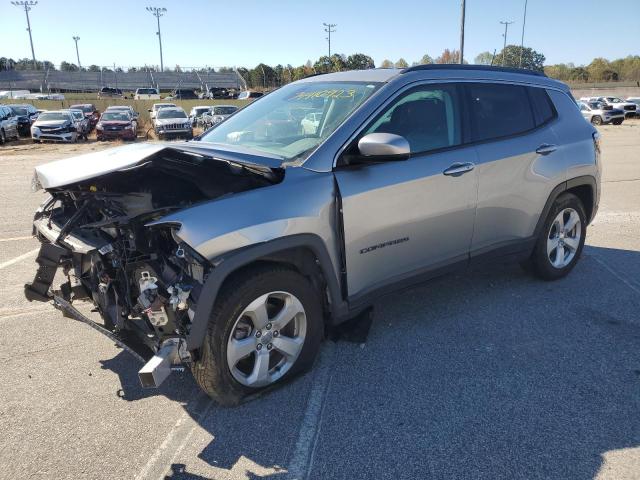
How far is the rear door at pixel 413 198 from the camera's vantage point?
11.0 feet

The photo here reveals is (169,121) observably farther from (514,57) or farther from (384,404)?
(514,57)

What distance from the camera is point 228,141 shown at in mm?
4062

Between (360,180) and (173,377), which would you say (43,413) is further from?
(360,180)

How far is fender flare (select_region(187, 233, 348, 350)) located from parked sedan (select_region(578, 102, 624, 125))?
3485 centimetres

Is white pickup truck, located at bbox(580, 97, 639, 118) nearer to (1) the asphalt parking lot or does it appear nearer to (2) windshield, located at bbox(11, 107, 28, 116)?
(2) windshield, located at bbox(11, 107, 28, 116)

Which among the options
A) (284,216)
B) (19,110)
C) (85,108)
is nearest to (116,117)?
(19,110)

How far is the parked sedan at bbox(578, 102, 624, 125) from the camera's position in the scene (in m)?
33.2

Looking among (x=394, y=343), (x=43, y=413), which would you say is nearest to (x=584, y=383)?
(x=394, y=343)

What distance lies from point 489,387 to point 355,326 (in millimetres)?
1083

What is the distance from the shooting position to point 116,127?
24.5 m

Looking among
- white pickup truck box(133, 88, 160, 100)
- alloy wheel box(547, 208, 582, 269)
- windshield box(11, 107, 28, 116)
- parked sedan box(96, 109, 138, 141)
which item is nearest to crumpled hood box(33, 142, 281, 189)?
alloy wheel box(547, 208, 582, 269)

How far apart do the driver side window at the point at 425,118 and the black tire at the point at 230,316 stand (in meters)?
1.14

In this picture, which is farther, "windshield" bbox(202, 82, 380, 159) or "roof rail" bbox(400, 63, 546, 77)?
"roof rail" bbox(400, 63, 546, 77)

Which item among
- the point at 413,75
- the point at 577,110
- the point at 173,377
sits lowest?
the point at 173,377
